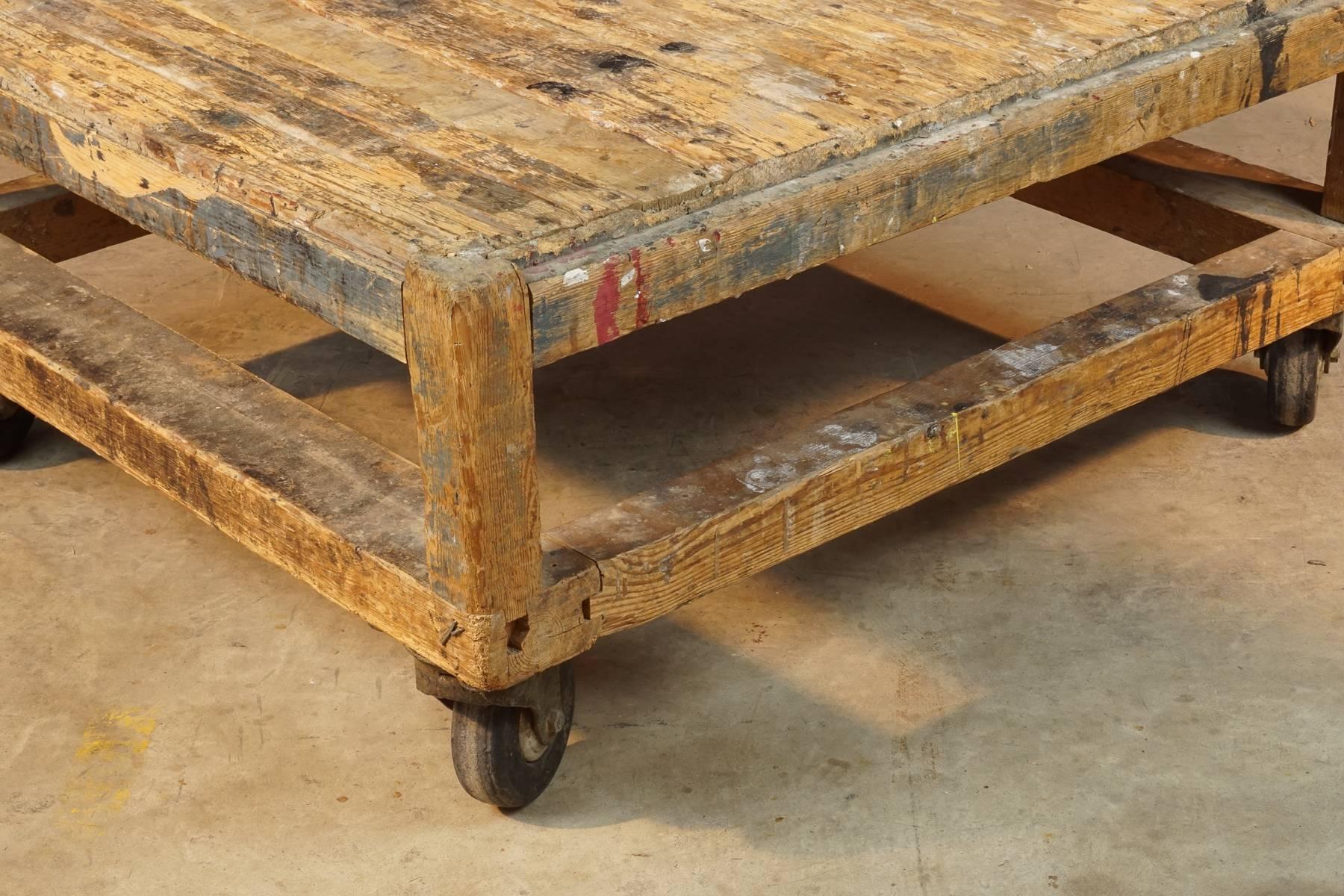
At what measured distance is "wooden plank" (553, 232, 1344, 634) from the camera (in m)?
2.21

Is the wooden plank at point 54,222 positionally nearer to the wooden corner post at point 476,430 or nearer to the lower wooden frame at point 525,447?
the lower wooden frame at point 525,447

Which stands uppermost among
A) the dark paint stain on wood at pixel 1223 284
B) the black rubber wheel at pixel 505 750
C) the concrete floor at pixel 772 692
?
the dark paint stain on wood at pixel 1223 284

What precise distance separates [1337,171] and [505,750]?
5.38 feet

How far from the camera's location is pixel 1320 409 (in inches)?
125

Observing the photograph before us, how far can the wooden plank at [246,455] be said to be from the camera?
6.95ft

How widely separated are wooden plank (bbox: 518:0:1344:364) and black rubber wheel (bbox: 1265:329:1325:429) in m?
0.44

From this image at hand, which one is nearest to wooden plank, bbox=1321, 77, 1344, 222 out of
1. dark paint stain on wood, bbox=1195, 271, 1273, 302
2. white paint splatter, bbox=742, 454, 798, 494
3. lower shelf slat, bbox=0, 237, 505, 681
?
dark paint stain on wood, bbox=1195, 271, 1273, 302

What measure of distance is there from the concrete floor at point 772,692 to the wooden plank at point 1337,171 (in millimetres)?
347

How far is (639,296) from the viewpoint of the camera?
2.02 metres

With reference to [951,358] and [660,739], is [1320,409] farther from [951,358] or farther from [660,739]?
[660,739]

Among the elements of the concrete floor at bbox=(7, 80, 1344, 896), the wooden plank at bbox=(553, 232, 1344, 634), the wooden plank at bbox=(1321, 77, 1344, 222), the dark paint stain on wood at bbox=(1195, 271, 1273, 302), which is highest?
the wooden plank at bbox=(1321, 77, 1344, 222)

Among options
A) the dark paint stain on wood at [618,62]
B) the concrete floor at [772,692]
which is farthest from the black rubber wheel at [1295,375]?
the dark paint stain on wood at [618,62]

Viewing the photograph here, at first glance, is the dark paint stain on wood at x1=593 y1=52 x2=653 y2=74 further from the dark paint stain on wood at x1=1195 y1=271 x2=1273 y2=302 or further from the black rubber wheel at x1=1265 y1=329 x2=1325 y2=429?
the black rubber wheel at x1=1265 y1=329 x2=1325 y2=429

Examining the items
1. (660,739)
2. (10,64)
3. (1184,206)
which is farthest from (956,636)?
(10,64)
